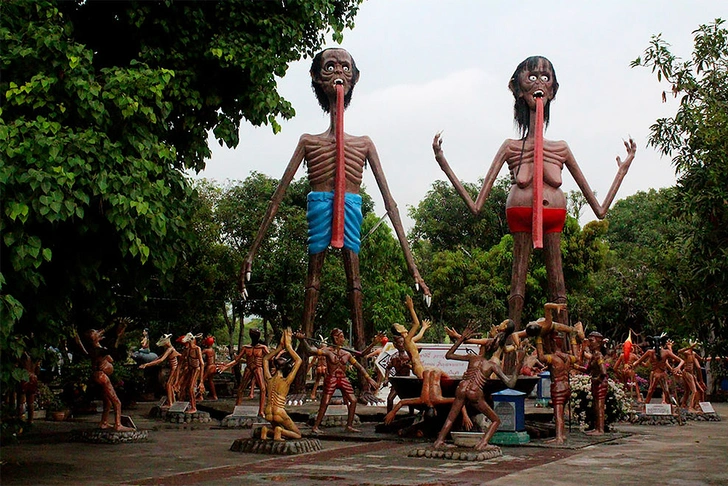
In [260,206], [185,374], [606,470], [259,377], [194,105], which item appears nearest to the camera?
[606,470]

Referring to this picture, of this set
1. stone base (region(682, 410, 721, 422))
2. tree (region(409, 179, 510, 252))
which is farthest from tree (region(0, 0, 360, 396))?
tree (region(409, 179, 510, 252))

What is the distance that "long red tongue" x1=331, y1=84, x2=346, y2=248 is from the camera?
555 inches

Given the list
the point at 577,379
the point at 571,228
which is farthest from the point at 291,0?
the point at 571,228

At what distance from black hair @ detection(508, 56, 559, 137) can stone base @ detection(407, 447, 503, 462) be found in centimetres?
648

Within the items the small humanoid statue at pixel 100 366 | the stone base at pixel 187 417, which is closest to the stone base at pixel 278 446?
the small humanoid statue at pixel 100 366

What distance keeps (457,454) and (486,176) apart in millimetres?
5923

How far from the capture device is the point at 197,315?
24906 millimetres

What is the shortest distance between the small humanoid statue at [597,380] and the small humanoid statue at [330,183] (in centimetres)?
276

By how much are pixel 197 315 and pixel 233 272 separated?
5.77 feet

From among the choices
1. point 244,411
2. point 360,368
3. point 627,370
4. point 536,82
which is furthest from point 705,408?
point 244,411

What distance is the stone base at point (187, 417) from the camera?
15.5 meters

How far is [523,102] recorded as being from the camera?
48.8 feet

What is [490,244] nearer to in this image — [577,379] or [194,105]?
[577,379]

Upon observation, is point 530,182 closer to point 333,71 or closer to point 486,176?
point 486,176
